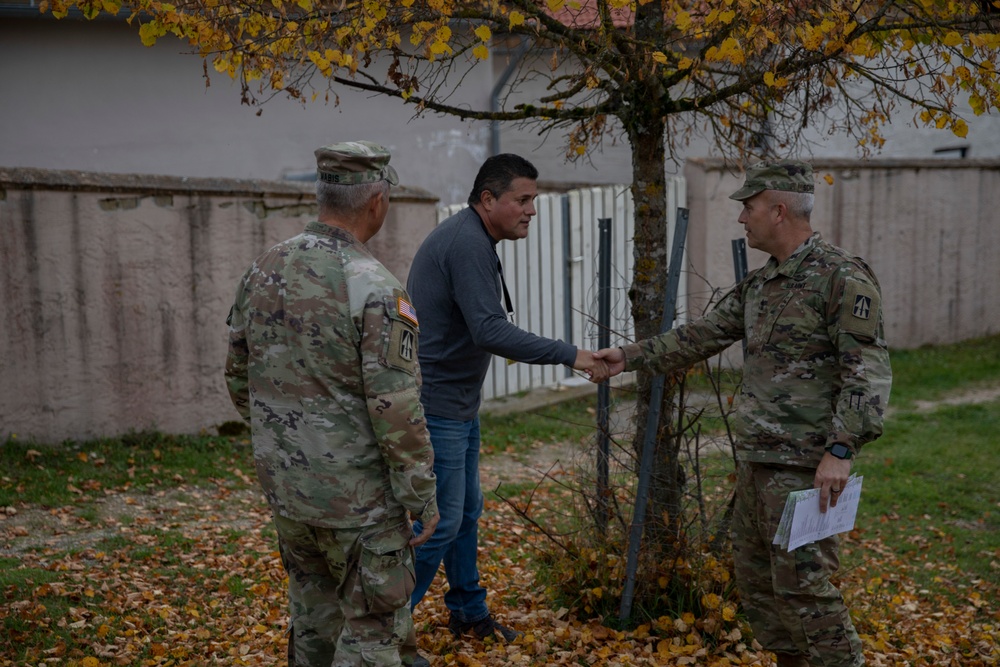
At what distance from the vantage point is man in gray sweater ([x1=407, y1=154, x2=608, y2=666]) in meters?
3.90

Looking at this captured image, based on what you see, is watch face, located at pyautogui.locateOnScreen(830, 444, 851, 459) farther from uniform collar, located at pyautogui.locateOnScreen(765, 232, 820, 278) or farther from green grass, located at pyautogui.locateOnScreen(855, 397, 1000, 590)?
green grass, located at pyautogui.locateOnScreen(855, 397, 1000, 590)

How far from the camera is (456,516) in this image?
4.00 metres

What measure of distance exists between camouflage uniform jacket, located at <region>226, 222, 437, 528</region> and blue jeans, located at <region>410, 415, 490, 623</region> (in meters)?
0.81

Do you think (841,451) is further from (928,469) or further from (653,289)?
(928,469)

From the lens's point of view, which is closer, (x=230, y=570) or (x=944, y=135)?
(x=230, y=570)

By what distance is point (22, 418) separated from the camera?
7.13m

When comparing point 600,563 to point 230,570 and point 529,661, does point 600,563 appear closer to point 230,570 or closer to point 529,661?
point 529,661

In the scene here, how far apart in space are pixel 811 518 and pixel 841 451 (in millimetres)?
263

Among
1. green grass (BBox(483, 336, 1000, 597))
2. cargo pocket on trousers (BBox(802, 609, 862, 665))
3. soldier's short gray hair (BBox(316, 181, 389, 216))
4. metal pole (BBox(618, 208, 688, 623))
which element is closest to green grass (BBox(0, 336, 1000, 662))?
green grass (BBox(483, 336, 1000, 597))

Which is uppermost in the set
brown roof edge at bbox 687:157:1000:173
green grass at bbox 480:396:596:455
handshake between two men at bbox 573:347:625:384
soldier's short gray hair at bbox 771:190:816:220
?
brown roof edge at bbox 687:157:1000:173

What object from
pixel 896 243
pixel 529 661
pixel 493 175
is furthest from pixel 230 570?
pixel 896 243

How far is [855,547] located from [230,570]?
3866 mm

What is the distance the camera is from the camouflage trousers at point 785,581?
141 inches

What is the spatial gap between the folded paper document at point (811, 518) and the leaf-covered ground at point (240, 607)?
3.04 feet
